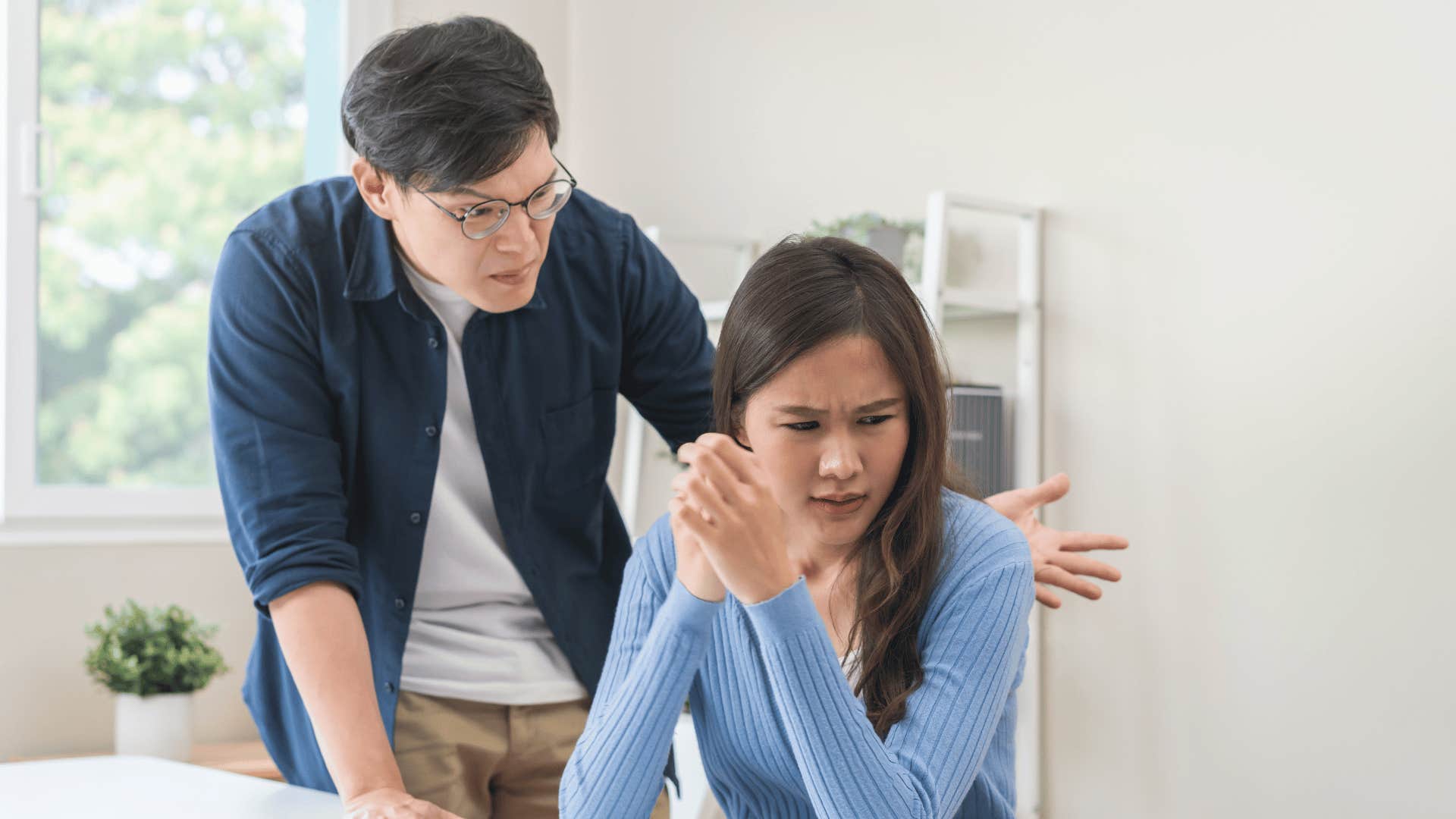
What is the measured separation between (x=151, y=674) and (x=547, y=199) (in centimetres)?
170

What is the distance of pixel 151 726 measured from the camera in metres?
2.43

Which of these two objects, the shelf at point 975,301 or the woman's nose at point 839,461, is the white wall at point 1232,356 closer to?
the shelf at point 975,301

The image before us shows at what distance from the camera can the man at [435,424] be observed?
1126 mm

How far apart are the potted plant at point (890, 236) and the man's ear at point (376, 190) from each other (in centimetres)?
135

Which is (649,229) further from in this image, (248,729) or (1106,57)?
(248,729)

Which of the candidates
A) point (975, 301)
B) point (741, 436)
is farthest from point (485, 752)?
point (975, 301)

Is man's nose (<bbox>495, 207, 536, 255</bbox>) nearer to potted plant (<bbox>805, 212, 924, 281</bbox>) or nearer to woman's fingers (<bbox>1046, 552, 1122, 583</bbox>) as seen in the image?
woman's fingers (<bbox>1046, 552, 1122, 583</bbox>)

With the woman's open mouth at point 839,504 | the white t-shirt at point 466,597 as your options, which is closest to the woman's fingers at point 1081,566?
the woman's open mouth at point 839,504

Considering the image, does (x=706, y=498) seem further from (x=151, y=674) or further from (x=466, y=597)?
(x=151, y=674)

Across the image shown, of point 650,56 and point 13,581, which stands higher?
point 650,56

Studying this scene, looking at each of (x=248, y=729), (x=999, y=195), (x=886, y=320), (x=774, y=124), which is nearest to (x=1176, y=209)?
(x=999, y=195)

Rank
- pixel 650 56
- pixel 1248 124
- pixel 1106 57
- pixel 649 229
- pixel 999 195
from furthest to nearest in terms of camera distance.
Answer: pixel 650 56 → pixel 649 229 → pixel 999 195 → pixel 1106 57 → pixel 1248 124

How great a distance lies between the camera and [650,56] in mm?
3322

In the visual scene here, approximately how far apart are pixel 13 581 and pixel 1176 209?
2318 mm
